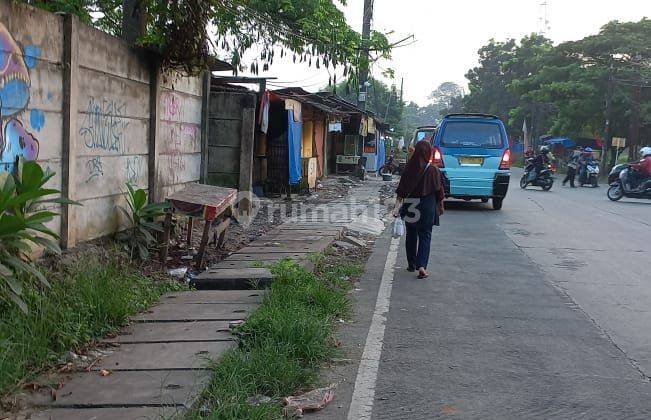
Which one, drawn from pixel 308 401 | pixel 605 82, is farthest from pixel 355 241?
pixel 605 82

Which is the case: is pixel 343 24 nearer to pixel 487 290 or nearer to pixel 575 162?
pixel 487 290

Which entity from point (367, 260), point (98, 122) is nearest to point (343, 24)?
point (367, 260)

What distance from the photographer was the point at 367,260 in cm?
880

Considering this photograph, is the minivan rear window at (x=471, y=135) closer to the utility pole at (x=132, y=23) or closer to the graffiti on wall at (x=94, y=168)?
the utility pole at (x=132, y=23)

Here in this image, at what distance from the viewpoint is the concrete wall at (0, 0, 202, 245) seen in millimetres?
5270

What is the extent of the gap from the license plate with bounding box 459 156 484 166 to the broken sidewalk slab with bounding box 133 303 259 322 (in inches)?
378

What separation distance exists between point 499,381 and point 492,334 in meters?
1.08

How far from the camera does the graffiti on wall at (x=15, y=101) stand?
5.04 m

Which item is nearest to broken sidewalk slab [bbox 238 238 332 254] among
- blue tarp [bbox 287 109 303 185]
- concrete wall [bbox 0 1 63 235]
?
concrete wall [bbox 0 1 63 235]

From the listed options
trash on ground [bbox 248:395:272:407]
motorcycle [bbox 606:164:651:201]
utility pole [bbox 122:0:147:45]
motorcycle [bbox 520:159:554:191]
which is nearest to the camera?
trash on ground [bbox 248:395:272:407]

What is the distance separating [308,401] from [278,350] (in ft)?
2.14

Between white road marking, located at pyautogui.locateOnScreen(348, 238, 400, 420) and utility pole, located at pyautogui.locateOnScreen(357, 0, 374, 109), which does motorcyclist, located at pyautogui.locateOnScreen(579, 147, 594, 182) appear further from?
white road marking, located at pyautogui.locateOnScreen(348, 238, 400, 420)

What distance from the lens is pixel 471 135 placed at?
583 inches

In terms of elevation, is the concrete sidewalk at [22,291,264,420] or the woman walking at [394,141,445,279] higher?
the woman walking at [394,141,445,279]
